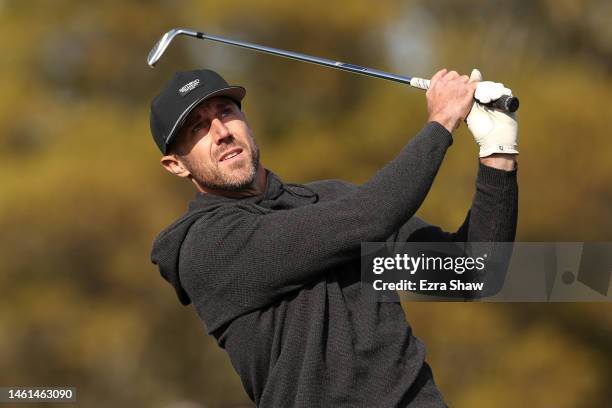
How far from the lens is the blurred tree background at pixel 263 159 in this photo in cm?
617

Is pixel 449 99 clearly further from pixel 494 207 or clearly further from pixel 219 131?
pixel 219 131

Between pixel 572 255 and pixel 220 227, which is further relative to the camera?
pixel 572 255

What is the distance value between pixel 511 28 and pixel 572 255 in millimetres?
3821

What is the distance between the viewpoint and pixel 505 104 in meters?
2.07

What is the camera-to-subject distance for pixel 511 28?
6609 mm

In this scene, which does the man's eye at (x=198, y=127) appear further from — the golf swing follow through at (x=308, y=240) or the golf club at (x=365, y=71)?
the golf club at (x=365, y=71)

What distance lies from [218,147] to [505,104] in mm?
605

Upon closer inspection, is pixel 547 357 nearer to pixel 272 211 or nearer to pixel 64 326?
pixel 64 326

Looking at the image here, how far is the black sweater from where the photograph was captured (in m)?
1.92

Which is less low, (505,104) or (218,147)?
(505,104)

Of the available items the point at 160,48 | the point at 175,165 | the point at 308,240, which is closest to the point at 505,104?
the point at 308,240

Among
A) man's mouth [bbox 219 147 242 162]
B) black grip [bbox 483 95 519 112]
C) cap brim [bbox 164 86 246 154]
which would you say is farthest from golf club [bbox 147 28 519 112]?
man's mouth [bbox 219 147 242 162]

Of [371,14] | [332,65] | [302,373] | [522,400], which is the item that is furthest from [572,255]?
[371,14]

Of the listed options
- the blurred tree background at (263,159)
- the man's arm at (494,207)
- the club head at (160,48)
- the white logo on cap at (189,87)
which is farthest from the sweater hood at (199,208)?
the blurred tree background at (263,159)
